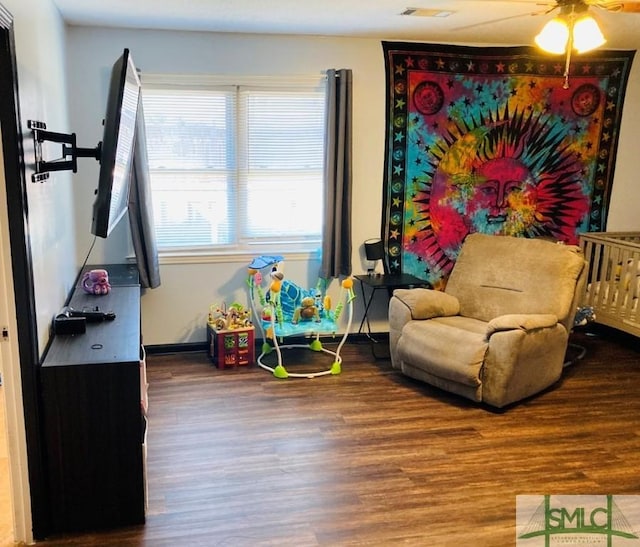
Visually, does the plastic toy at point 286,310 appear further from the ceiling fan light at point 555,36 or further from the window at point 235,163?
the ceiling fan light at point 555,36

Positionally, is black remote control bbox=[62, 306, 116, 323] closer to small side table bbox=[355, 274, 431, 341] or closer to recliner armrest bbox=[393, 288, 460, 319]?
recliner armrest bbox=[393, 288, 460, 319]

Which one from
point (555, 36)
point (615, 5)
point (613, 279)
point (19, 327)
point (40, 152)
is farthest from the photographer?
point (613, 279)

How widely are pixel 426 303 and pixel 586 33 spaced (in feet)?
5.99

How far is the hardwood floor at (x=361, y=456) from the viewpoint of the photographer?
249 centimetres

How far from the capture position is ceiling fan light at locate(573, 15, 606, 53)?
2909mm

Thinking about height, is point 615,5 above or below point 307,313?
above

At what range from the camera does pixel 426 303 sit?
4047mm

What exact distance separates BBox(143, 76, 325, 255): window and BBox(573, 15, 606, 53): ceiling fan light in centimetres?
190

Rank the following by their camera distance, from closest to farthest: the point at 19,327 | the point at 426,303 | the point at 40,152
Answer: the point at 19,327
the point at 40,152
the point at 426,303

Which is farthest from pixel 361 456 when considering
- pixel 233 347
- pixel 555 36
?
pixel 555 36

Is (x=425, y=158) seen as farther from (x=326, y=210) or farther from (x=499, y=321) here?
(x=499, y=321)

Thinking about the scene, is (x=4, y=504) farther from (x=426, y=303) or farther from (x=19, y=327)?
(x=426, y=303)

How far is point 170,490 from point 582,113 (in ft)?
13.5

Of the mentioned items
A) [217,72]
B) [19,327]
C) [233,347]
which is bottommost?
[233,347]
